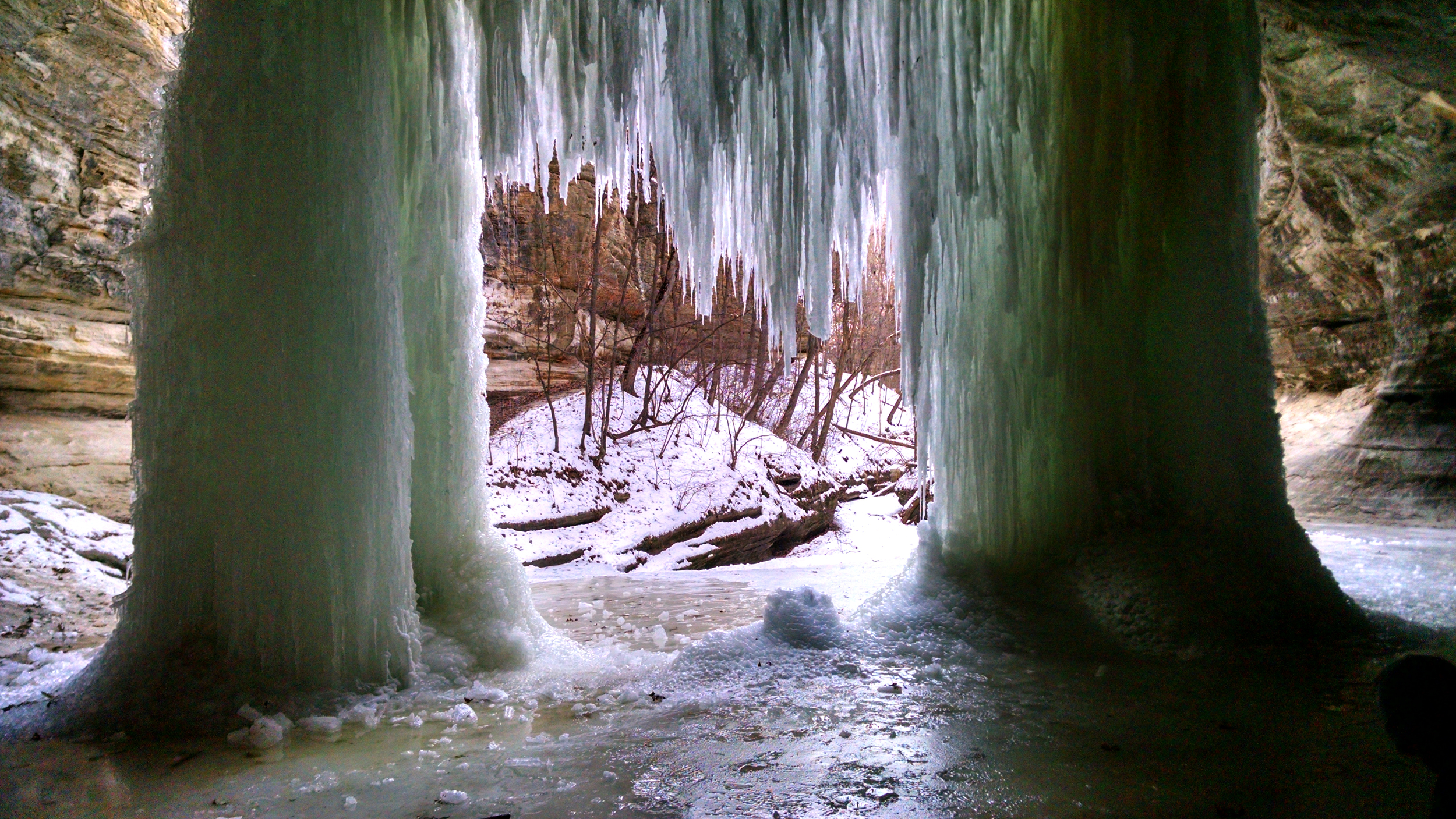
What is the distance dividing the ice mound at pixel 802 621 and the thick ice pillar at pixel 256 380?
1536mm

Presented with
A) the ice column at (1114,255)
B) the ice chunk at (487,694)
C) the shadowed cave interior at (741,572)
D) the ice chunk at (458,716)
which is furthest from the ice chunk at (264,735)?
the ice column at (1114,255)

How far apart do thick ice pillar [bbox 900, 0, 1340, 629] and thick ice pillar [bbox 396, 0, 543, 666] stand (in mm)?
2054

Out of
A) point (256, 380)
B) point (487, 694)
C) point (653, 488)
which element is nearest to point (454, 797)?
point (487, 694)

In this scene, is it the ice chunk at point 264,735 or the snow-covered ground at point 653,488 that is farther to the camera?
the snow-covered ground at point 653,488

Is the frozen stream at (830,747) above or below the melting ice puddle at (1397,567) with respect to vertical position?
above

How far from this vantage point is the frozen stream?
5.27ft

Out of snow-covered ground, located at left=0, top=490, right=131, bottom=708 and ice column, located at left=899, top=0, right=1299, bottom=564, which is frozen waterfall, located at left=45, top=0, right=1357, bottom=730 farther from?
snow-covered ground, located at left=0, top=490, right=131, bottom=708

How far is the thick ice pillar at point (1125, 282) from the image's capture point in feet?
10.2

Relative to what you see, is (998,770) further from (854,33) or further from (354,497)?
(854,33)

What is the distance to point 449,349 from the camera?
3105 mm

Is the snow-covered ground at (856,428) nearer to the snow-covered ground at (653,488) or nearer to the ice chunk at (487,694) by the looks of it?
the snow-covered ground at (653,488)

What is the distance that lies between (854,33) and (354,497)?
301cm

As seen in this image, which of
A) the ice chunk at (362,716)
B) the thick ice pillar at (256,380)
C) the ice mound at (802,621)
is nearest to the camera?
the ice chunk at (362,716)

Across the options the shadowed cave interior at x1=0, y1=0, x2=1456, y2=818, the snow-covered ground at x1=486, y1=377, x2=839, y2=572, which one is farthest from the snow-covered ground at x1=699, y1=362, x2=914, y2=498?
the shadowed cave interior at x1=0, y1=0, x2=1456, y2=818
